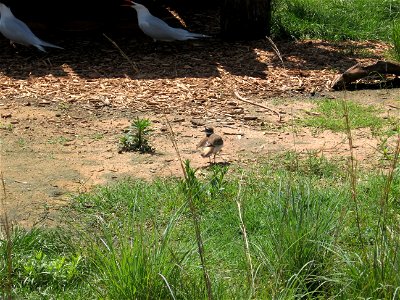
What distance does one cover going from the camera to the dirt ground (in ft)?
21.1

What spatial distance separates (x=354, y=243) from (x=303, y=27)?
7.07 m

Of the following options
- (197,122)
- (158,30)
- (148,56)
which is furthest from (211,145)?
(158,30)

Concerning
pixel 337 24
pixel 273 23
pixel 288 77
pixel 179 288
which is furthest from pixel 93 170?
pixel 337 24

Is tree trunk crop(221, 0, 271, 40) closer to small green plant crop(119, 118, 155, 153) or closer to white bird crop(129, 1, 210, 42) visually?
white bird crop(129, 1, 210, 42)

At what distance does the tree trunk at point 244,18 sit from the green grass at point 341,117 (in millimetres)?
2564

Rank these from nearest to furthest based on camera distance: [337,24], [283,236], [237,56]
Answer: [283,236] < [237,56] < [337,24]

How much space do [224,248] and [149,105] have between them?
3584 millimetres

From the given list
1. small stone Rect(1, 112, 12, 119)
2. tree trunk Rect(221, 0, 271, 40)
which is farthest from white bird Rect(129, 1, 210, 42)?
small stone Rect(1, 112, 12, 119)

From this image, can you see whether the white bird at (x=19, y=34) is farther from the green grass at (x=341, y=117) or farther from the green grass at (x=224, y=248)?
the green grass at (x=224, y=248)

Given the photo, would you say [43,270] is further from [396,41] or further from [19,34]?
[396,41]

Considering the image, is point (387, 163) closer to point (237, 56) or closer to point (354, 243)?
point (354, 243)

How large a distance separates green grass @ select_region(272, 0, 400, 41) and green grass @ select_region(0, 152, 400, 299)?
557 cm

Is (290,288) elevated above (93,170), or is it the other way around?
(290,288)

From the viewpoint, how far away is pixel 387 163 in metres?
6.48
